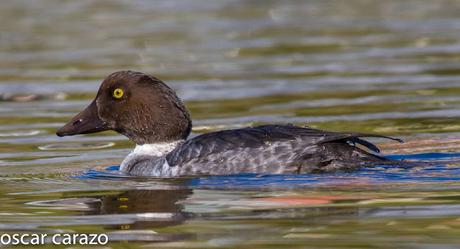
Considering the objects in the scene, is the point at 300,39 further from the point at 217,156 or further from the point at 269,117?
the point at 217,156

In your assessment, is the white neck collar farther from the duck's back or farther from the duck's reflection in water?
the duck's reflection in water

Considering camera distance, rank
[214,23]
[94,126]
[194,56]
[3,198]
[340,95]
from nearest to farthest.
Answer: [3,198], [94,126], [340,95], [194,56], [214,23]

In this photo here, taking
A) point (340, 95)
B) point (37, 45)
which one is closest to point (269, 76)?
point (340, 95)

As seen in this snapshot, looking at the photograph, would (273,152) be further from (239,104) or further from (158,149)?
(239,104)

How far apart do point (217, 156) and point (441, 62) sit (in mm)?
7619

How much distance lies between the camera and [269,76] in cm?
1731

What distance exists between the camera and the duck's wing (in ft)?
33.8

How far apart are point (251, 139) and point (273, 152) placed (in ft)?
0.70

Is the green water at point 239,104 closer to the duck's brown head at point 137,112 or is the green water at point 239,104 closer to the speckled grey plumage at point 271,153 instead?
the speckled grey plumage at point 271,153

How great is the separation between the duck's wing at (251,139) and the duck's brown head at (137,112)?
1.56 feet

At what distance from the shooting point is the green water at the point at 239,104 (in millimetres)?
8336

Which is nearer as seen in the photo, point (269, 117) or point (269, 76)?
point (269, 117)

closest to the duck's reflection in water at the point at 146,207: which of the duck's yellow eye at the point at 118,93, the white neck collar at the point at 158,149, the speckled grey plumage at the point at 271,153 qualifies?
the speckled grey plumage at the point at 271,153

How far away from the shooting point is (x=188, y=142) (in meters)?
10.8
